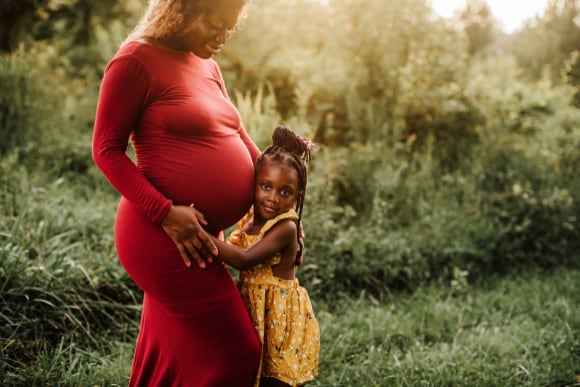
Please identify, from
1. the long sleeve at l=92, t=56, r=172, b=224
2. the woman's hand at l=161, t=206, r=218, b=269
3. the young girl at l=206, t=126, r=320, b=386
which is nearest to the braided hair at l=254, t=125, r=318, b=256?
the young girl at l=206, t=126, r=320, b=386

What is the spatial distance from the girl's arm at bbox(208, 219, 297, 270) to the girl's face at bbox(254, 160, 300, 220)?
0.22ft

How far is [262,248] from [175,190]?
42cm

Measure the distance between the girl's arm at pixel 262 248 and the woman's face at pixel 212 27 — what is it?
739 millimetres

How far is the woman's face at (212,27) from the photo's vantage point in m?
1.98

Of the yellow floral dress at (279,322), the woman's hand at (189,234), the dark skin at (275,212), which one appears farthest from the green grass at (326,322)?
the woman's hand at (189,234)

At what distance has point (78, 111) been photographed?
689cm

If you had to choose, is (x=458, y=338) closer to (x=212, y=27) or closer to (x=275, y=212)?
(x=275, y=212)

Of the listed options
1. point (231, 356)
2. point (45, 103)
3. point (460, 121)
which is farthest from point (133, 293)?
point (460, 121)

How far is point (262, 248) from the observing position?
7.03 ft

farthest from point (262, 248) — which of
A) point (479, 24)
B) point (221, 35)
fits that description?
point (479, 24)

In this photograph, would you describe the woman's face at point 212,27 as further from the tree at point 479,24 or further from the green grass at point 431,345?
the tree at point 479,24

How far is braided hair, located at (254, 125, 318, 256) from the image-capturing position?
2.22m

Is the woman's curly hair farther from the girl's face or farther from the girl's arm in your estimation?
Answer: the girl's arm

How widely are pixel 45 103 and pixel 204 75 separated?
515 centimetres
